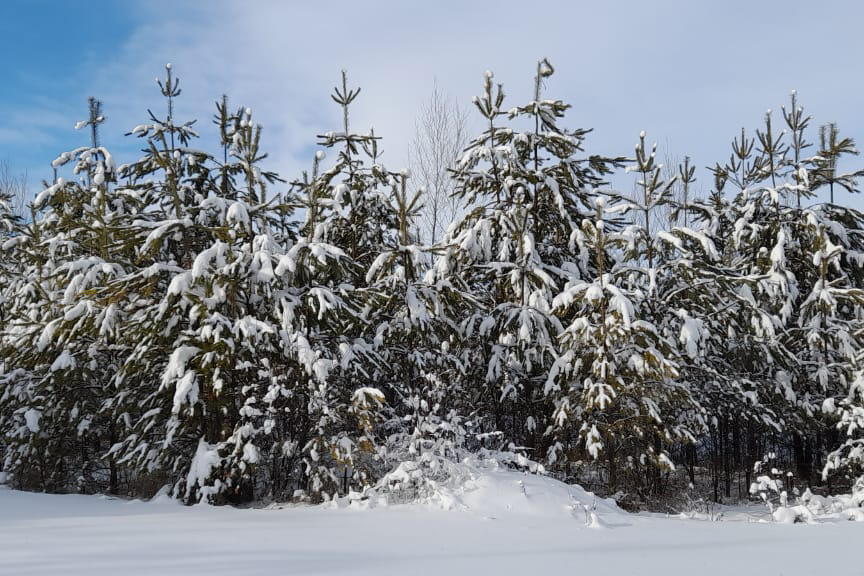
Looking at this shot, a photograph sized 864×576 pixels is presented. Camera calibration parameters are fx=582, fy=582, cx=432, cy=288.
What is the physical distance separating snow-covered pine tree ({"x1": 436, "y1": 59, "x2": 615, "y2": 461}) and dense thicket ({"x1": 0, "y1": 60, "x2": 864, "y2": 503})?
0.04 m

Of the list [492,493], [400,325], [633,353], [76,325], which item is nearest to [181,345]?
[76,325]

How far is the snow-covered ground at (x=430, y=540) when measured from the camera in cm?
342

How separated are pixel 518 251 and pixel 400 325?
2049 millimetres

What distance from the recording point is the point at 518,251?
831 cm

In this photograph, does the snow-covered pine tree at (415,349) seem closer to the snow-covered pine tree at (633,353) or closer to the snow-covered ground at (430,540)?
the snow-covered ground at (430,540)

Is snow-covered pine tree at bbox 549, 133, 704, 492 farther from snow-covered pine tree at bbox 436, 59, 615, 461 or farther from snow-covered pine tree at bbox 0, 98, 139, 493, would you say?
snow-covered pine tree at bbox 0, 98, 139, 493

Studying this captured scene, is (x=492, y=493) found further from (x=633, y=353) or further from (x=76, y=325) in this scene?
(x=76, y=325)

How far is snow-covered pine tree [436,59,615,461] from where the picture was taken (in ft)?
26.8

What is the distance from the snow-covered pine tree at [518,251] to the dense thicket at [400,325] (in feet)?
0.14

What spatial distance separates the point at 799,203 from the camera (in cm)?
1062

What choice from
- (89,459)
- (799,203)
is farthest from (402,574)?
(799,203)

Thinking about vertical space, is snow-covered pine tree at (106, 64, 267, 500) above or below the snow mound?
above

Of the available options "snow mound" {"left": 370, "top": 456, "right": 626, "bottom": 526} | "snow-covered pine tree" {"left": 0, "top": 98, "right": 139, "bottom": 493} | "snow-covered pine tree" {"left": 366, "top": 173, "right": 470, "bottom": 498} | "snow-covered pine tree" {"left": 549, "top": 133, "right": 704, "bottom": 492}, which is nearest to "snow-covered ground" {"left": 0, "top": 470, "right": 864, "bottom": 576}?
"snow mound" {"left": 370, "top": 456, "right": 626, "bottom": 526}

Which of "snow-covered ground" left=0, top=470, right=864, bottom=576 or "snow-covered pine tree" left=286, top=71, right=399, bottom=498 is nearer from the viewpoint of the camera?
"snow-covered ground" left=0, top=470, right=864, bottom=576
